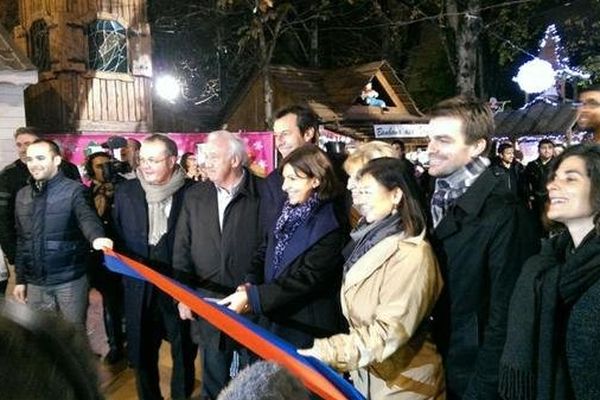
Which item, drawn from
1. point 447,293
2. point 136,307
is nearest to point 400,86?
point 136,307

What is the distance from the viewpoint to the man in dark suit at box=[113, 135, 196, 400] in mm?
4422

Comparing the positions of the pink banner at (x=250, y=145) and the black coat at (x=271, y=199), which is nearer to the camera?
the black coat at (x=271, y=199)

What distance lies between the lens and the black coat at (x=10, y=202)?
4.83 m

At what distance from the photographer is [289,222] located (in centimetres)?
364

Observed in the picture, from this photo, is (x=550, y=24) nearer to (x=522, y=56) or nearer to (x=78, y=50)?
(x=522, y=56)

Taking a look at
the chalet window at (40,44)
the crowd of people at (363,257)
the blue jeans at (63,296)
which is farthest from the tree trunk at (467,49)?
the blue jeans at (63,296)

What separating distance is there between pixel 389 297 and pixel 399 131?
1453 cm

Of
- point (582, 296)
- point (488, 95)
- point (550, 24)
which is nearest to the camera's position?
point (582, 296)

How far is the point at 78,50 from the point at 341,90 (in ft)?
25.0

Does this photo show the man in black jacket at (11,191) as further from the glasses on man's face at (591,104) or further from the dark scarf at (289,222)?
the glasses on man's face at (591,104)

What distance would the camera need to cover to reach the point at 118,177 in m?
5.98

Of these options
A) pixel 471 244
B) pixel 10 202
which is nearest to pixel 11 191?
pixel 10 202

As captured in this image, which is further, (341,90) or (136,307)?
(341,90)

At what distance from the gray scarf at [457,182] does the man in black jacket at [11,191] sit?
2992 millimetres
